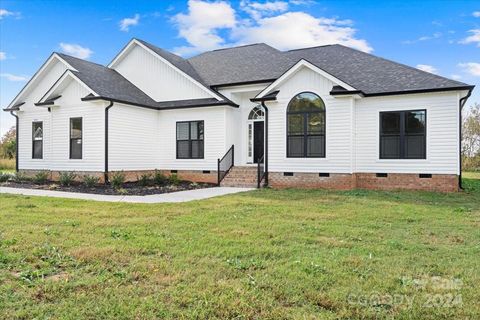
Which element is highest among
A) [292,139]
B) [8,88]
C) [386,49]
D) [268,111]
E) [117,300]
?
[386,49]

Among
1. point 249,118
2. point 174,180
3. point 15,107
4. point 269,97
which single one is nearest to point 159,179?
point 174,180

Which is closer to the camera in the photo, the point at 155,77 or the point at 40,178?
the point at 40,178

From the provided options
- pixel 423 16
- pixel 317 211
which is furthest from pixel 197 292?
pixel 423 16

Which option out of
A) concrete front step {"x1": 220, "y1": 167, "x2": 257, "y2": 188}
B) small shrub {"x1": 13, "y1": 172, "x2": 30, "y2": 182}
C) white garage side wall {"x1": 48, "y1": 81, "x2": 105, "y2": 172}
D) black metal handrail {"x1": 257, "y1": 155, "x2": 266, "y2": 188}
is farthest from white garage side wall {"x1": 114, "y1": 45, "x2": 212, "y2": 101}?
small shrub {"x1": 13, "y1": 172, "x2": 30, "y2": 182}

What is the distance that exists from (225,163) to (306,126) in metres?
4.49

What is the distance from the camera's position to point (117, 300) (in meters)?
3.65

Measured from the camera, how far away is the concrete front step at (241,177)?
16.8 meters

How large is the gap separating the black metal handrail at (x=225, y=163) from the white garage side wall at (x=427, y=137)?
6006 millimetres

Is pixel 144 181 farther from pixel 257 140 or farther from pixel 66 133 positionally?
pixel 257 140

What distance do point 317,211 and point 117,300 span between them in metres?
6.67

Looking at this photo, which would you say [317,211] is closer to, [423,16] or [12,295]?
[12,295]

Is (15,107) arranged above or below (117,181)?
above

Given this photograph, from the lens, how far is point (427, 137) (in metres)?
14.7

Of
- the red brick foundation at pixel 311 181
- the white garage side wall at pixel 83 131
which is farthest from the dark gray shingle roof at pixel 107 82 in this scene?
the red brick foundation at pixel 311 181
